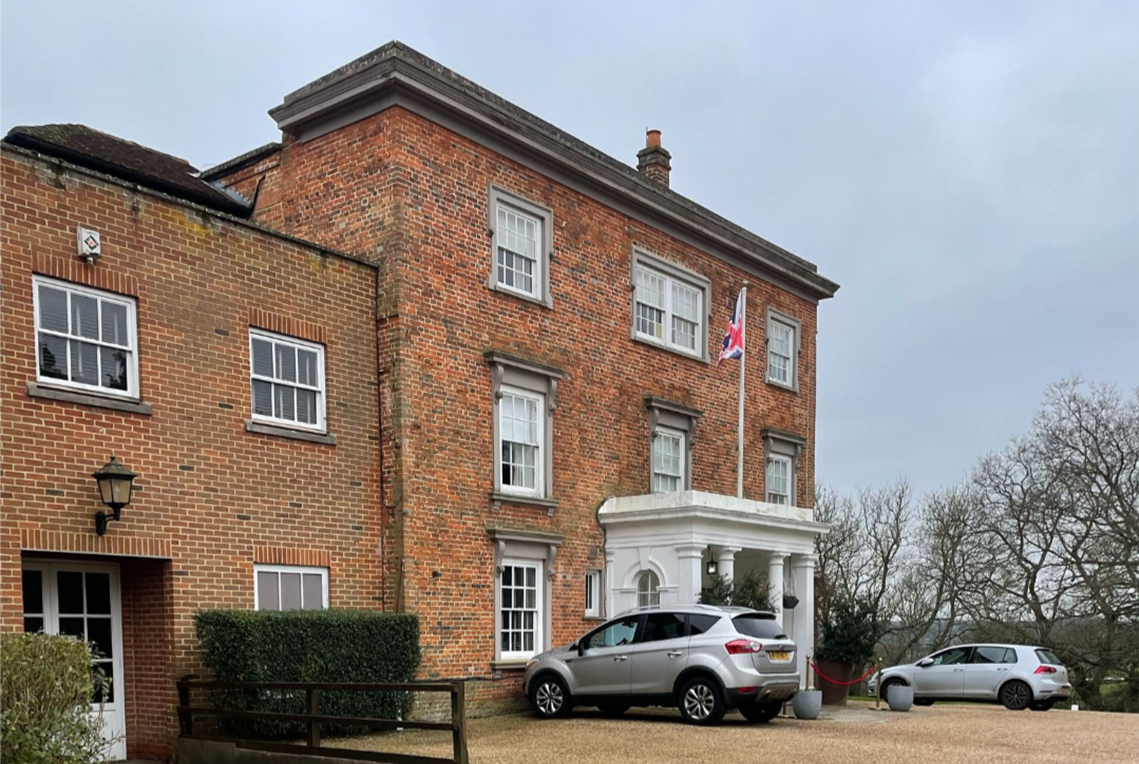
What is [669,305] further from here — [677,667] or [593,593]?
[677,667]

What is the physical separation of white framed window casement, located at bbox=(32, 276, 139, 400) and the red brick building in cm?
3

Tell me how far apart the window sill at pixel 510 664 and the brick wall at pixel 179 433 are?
236cm

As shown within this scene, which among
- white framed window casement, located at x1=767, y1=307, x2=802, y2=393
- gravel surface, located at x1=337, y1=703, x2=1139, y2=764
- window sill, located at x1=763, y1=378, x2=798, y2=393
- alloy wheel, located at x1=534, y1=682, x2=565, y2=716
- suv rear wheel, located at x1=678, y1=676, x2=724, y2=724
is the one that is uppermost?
white framed window casement, located at x1=767, y1=307, x2=802, y2=393

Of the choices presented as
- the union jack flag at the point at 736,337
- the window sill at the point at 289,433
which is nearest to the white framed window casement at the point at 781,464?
the union jack flag at the point at 736,337

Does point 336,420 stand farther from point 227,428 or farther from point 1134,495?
point 1134,495

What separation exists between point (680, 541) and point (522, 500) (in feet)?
9.58

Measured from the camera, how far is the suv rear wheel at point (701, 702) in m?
14.3

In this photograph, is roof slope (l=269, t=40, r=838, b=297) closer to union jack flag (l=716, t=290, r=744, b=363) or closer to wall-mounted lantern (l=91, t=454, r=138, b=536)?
union jack flag (l=716, t=290, r=744, b=363)

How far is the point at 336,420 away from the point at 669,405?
7750 millimetres

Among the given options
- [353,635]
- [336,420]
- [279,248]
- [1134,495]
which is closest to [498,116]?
[279,248]

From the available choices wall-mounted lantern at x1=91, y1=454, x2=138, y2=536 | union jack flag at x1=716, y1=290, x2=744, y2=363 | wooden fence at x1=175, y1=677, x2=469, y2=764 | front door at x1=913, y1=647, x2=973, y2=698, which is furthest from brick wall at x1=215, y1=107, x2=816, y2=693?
front door at x1=913, y1=647, x2=973, y2=698

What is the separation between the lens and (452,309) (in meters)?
16.1

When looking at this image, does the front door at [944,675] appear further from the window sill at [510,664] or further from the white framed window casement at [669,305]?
the window sill at [510,664]

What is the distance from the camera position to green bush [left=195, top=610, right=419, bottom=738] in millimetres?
11984
